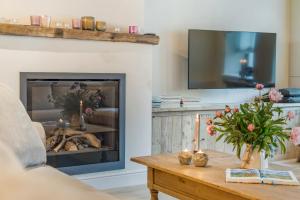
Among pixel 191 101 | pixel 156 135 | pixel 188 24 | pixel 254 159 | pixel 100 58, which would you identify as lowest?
pixel 156 135

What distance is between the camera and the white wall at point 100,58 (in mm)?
3475

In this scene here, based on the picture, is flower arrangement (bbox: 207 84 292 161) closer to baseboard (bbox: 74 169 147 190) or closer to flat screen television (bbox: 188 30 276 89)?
baseboard (bbox: 74 169 147 190)

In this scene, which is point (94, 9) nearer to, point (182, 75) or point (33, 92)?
point (33, 92)

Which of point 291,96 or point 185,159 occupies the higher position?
point 291,96

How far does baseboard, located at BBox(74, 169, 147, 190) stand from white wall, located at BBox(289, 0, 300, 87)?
2.87 meters

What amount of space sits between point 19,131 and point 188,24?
380cm

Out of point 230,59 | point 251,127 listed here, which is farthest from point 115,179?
point 230,59

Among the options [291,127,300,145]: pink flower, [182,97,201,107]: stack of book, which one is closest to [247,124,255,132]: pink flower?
[291,127,300,145]: pink flower

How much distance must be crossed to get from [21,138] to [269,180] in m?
1.29

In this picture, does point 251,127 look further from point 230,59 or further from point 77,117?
point 230,59

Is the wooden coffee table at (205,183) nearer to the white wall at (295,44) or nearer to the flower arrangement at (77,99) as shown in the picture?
the flower arrangement at (77,99)

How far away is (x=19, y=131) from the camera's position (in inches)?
60.1

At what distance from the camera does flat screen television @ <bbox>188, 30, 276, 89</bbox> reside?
4883 mm

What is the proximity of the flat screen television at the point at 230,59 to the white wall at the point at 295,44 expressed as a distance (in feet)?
1.85
